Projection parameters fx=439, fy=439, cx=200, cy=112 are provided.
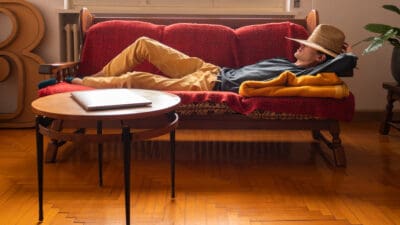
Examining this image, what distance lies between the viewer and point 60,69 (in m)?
2.46

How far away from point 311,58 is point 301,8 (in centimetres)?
87

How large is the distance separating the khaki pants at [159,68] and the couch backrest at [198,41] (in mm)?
180

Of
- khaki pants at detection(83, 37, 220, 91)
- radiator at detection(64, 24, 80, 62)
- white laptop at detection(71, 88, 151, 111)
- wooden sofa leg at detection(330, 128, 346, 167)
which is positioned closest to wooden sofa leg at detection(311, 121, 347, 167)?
wooden sofa leg at detection(330, 128, 346, 167)

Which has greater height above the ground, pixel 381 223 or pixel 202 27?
pixel 202 27

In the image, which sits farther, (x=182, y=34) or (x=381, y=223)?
(x=182, y=34)

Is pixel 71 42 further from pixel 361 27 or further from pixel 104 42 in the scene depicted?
pixel 361 27

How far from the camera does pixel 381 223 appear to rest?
1.70 meters

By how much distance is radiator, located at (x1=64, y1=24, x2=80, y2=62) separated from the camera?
3.15 m

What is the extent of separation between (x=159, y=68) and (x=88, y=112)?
1209 millimetres

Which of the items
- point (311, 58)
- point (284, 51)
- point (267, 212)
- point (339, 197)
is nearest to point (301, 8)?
point (284, 51)

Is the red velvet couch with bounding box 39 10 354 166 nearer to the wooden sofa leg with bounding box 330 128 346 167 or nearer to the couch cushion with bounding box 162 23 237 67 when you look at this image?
the couch cushion with bounding box 162 23 237 67

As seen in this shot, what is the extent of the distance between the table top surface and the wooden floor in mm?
446

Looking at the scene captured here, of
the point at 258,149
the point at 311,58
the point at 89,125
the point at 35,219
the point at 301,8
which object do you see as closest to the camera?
the point at 35,219

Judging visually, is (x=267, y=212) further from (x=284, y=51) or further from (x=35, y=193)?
(x=284, y=51)
